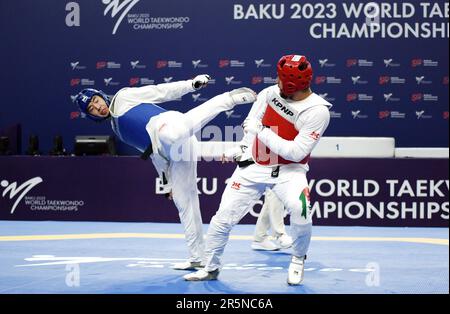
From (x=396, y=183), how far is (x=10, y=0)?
7875 mm

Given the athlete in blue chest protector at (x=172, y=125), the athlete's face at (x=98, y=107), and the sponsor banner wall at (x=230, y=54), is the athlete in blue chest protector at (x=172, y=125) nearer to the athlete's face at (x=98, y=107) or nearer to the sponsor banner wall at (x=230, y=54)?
the athlete's face at (x=98, y=107)

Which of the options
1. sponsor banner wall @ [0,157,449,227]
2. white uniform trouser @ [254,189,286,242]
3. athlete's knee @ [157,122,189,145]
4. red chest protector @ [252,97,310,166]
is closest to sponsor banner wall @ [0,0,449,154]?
sponsor banner wall @ [0,157,449,227]

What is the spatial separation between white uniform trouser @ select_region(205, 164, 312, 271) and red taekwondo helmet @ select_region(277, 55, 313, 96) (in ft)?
2.18

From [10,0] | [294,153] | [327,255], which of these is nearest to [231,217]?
[294,153]

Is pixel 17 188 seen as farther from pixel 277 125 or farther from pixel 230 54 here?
pixel 277 125

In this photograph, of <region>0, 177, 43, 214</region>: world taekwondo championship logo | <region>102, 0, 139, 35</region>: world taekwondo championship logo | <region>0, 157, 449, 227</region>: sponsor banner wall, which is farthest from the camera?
<region>102, 0, 139, 35</region>: world taekwondo championship logo

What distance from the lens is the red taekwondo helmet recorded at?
584 cm

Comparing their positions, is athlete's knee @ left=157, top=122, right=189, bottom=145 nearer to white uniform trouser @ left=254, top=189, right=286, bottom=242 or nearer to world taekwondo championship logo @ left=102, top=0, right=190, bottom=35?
white uniform trouser @ left=254, top=189, right=286, bottom=242

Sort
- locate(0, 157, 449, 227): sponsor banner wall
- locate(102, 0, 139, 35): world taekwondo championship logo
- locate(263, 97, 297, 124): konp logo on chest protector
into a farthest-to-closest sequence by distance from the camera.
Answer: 1. locate(102, 0, 139, 35): world taekwondo championship logo
2. locate(0, 157, 449, 227): sponsor banner wall
3. locate(263, 97, 297, 124): konp logo on chest protector

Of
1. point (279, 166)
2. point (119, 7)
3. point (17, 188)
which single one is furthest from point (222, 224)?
point (119, 7)

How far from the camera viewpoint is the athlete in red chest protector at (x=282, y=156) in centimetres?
586

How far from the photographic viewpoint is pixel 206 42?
13219 mm

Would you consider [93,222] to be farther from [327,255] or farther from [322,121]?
[322,121]

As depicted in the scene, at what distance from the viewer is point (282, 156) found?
5.91m
